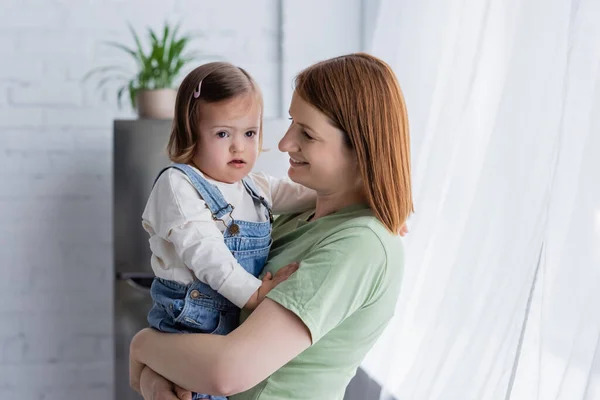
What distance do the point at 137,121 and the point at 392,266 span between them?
1.48m

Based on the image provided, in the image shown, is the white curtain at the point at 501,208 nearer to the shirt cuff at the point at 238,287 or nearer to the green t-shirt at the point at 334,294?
the green t-shirt at the point at 334,294

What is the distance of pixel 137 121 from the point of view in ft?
8.34

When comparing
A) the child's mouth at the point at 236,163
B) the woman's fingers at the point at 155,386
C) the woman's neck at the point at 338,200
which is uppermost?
the child's mouth at the point at 236,163

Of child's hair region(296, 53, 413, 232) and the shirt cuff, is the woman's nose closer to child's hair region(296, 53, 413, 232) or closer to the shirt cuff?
child's hair region(296, 53, 413, 232)

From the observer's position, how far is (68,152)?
3107mm

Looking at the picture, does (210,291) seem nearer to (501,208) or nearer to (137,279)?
(501,208)

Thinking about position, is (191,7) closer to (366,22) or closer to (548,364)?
(366,22)

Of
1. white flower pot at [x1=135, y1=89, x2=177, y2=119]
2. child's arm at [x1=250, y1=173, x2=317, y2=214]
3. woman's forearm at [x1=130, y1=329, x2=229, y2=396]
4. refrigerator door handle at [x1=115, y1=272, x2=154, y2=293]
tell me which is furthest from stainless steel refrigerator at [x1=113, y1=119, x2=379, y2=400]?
woman's forearm at [x1=130, y1=329, x2=229, y2=396]

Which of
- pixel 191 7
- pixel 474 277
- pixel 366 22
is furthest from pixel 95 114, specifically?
pixel 474 277

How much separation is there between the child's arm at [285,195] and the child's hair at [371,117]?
1.29 ft

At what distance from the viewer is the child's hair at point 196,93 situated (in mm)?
1498

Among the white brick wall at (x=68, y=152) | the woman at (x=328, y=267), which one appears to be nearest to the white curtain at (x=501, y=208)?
the woman at (x=328, y=267)

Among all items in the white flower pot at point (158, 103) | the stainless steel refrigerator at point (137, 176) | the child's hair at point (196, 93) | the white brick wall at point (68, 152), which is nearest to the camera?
the child's hair at point (196, 93)

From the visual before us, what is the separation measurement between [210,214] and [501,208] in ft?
1.82
